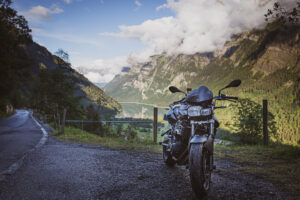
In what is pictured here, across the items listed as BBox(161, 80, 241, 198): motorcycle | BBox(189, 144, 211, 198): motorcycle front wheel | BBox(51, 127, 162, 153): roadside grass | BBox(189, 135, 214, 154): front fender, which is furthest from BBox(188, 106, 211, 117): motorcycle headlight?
BBox(51, 127, 162, 153): roadside grass

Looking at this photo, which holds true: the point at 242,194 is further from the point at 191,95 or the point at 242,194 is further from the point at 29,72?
the point at 29,72

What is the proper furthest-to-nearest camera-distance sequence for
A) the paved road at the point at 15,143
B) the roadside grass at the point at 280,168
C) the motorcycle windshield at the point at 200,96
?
the paved road at the point at 15,143 < the roadside grass at the point at 280,168 < the motorcycle windshield at the point at 200,96

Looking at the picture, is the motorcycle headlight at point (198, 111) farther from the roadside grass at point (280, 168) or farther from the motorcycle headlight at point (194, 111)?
the roadside grass at point (280, 168)

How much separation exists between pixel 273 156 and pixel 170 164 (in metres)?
3.14

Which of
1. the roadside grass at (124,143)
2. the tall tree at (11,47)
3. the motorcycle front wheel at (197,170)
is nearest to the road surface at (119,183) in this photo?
the motorcycle front wheel at (197,170)

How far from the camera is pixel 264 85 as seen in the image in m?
140

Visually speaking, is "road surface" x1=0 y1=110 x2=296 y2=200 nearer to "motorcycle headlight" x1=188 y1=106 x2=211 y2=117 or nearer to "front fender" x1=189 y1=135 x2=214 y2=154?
"front fender" x1=189 y1=135 x2=214 y2=154

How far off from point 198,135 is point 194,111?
0.36m

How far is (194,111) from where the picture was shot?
3.23m

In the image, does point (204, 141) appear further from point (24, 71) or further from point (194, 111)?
point (24, 71)

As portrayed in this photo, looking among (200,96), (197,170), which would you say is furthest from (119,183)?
(200,96)

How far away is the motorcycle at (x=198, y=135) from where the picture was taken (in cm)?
279

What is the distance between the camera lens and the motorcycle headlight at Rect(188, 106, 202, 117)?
3.20 metres

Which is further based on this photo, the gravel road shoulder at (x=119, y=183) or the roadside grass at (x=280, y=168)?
the roadside grass at (x=280, y=168)
